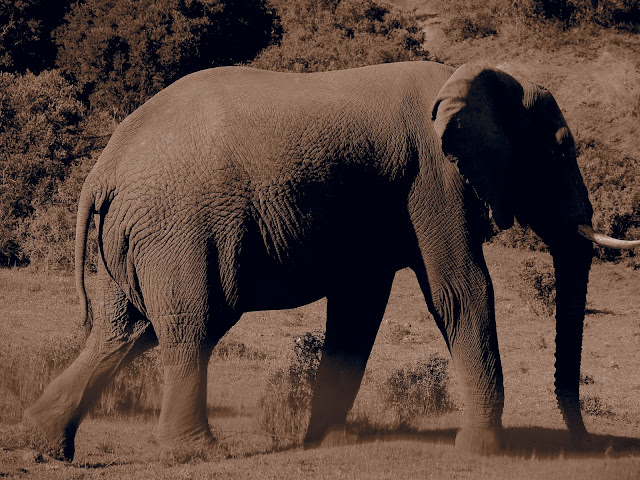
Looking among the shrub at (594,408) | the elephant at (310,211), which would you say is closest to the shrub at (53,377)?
the elephant at (310,211)

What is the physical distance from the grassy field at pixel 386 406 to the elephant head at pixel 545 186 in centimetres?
85

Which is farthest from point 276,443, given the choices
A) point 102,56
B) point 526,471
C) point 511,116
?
point 102,56

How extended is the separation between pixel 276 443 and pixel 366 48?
68.4ft

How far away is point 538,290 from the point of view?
590 inches

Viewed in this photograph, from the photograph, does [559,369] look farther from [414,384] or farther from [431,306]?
[414,384]

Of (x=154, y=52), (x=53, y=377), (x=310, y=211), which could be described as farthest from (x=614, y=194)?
(x=310, y=211)

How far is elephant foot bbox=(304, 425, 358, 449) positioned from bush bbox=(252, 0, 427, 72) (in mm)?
19270

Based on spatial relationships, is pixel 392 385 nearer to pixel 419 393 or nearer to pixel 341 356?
pixel 419 393

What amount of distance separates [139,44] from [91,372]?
1975 centimetres

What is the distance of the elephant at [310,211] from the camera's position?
20.5 feet

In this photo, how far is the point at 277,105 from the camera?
6473 mm

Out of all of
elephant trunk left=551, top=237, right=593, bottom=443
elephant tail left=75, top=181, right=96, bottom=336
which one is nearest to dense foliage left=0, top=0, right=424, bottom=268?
elephant tail left=75, top=181, right=96, bottom=336

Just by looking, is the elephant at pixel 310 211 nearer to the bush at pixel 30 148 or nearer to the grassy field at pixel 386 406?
the grassy field at pixel 386 406

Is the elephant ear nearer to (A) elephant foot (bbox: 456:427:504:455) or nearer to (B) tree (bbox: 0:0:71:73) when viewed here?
(A) elephant foot (bbox: 456:427:504:455)
